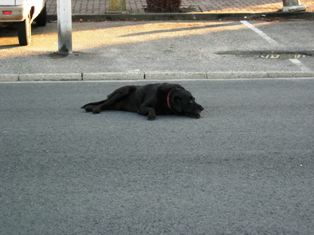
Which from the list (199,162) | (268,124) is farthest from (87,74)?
(199,162)

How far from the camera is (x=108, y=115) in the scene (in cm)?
924

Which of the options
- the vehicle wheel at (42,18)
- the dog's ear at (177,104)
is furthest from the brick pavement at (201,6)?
the dog's ear at (177,104)

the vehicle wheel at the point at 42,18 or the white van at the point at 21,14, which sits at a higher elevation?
the white van at the point at 21,14

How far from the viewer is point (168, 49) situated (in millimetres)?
13797

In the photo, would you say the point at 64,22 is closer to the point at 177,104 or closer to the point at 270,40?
the point at 270,40

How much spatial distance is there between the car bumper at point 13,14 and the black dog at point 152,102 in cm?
418

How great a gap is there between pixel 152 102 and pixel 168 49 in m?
5.05

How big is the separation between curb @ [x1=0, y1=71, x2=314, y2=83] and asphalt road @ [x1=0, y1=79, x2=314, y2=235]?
1.31m

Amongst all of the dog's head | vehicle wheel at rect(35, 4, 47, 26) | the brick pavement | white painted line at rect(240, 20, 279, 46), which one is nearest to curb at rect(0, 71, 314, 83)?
white painted line at rect(240, 20, 279, 46)

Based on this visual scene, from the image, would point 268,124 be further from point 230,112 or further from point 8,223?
point 8,223

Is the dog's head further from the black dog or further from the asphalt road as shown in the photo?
the asphalt road

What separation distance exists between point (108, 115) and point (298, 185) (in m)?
3.47

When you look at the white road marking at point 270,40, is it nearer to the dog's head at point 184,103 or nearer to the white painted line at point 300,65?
the white painted line at point 300,65

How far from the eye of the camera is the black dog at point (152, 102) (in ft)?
28.6
